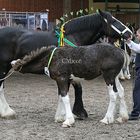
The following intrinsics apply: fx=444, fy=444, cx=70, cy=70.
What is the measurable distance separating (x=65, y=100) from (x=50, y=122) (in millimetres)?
669

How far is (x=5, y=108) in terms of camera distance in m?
8.41

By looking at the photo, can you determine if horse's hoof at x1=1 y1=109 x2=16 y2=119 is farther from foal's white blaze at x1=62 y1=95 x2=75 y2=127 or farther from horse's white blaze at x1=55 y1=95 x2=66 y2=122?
Answer: foal's white blaze at x1=62 y1=95 x2=75 y2=127

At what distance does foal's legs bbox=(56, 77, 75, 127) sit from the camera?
24.5 feet

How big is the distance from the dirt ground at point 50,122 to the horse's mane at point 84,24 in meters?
1.68

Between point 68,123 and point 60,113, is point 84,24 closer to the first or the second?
point 60,113

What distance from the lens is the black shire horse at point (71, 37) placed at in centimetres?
819

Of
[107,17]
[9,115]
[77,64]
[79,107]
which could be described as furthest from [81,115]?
[107,17]

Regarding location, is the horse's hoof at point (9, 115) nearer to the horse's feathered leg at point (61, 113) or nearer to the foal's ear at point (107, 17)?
the horse's feathered leg at point (61, 113)

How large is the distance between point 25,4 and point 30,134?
42.6ft

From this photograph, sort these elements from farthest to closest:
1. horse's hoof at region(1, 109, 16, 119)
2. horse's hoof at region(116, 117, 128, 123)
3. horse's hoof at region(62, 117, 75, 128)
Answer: horse's hoof at region(1, 109, 16, 119), horse's hoof at region(116, 117, 128, 123), horse's hoof at region(62, 117, 75, 128)

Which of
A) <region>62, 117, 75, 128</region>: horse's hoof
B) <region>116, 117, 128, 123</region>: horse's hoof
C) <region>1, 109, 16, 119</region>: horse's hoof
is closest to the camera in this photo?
<region>62, 117, 75, 128</region>: horse's hoof

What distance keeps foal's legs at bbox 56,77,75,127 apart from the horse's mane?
1134mm

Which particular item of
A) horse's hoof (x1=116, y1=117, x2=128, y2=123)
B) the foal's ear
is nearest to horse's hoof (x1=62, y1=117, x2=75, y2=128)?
horse's hoof (x1=116, y1=117, x2=128, y2=123)

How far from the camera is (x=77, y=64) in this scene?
755cm
